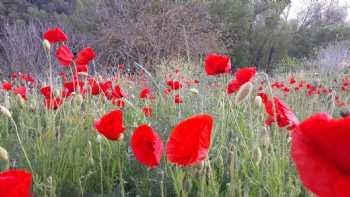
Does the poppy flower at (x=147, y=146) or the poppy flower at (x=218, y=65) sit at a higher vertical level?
the poppy flower at (x=218, y=65)

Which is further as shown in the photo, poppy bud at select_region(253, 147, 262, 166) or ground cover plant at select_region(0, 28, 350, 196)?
poppy bud at select_region(253, 147, 262, 166)

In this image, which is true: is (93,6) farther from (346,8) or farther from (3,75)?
(346,8)

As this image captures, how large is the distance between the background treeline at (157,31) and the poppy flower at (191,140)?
5.64m

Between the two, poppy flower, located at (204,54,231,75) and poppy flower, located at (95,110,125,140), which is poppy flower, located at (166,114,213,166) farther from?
poppy flower, located at (204,54,231,75)

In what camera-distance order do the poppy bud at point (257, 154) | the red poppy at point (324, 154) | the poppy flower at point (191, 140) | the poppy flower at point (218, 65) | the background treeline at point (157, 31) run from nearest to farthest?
the red poppy at point (324, 154), the poppy flower at point (191, 140), the poppy bud at point (257, 154), the poppy flower at point (218, 65), the background treeline at point (157, 31)

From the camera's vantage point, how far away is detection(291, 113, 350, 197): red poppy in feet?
0.71

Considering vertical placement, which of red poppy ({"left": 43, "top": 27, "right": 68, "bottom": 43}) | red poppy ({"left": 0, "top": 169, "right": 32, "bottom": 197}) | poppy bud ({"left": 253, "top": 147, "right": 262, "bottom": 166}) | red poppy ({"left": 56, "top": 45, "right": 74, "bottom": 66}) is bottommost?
poppy bud ({"left": 253, "top": 147, "right": 262, "bottom": 166})

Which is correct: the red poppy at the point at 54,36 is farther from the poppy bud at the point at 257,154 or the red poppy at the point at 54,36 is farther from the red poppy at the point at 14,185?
the red poppy at the point at 14,185

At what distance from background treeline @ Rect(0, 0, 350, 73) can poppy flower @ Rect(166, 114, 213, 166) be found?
5644 mm

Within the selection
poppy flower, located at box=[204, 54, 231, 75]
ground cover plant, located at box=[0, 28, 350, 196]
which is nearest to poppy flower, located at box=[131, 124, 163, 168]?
ground cover plant, located at box=[0, 28, 350, 196]

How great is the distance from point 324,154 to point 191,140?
318 millimetres

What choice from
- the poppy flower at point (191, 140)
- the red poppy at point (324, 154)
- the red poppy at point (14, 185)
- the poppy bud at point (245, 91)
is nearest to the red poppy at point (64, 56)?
the poppy bud at point (245, 91)

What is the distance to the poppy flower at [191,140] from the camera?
0.53 meters

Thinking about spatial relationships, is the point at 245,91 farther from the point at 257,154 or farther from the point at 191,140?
the point at 191,140
